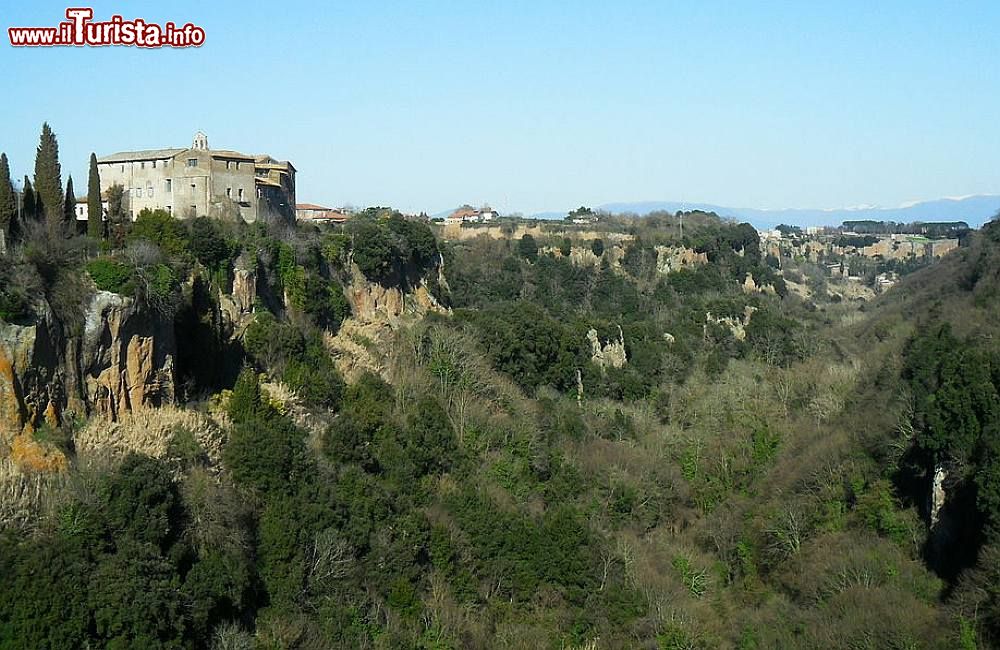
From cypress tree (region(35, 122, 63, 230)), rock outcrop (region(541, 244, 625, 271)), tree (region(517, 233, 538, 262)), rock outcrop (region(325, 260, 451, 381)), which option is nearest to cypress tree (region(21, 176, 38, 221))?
cypress tree (region(35, 122, 63, 230))

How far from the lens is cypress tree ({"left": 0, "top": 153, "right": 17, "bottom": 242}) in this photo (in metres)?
26.3

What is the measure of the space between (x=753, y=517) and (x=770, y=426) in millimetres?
9376

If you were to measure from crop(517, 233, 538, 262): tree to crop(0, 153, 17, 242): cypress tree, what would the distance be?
4698 centimetres

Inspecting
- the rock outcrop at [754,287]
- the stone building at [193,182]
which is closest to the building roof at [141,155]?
the stone building at [193,182]

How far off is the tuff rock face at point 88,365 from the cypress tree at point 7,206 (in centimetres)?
413

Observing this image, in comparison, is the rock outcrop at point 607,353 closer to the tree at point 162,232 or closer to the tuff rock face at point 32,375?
the tree at point 162,232

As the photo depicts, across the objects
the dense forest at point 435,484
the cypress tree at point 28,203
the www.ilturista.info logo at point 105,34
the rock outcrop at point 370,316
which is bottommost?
the dense forest at point 435,484

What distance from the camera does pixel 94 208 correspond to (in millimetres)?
30469

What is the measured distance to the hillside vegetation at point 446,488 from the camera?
2169 cm

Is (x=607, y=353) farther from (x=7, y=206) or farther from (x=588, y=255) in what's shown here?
(x=7, y=206)

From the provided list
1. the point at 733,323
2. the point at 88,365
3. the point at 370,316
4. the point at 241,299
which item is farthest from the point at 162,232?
the point at 733,323

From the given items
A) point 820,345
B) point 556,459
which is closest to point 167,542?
point 556,459

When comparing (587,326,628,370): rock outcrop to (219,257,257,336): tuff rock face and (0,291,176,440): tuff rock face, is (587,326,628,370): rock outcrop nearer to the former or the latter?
(219,257,257,336): tuff rock face

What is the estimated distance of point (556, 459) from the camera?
118 feet
